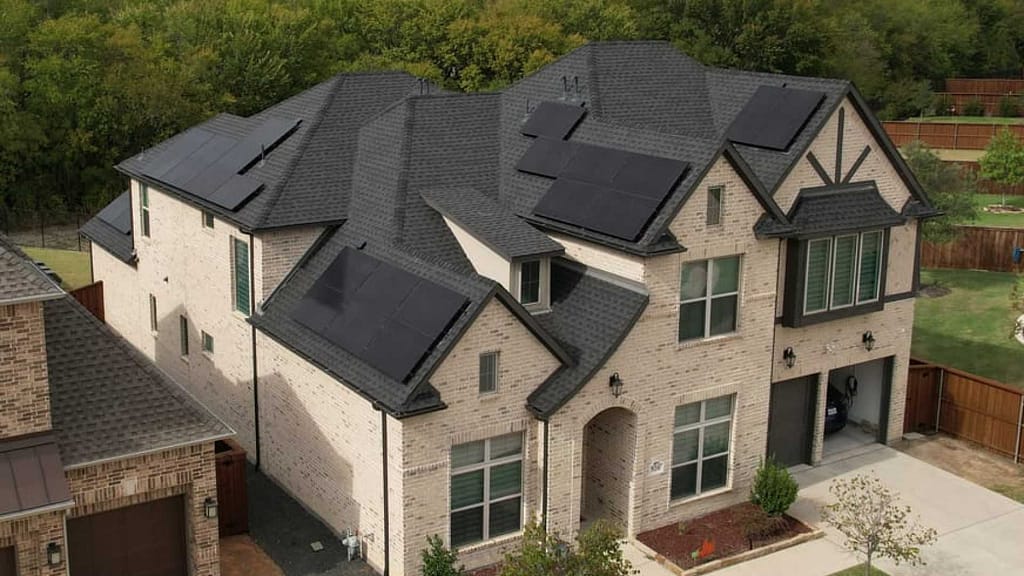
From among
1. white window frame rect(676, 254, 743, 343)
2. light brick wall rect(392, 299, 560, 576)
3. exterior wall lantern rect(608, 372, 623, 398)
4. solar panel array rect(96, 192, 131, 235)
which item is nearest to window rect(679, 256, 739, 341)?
white window frame rect(676, 254, 743, 343)

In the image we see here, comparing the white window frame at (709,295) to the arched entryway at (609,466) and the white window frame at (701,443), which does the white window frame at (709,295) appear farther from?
the arched entryway at (609,466)

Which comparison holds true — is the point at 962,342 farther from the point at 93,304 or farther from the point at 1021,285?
the point at 93,304

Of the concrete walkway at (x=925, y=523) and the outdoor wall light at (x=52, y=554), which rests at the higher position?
the outdoor wall light at (x=52, y=554)

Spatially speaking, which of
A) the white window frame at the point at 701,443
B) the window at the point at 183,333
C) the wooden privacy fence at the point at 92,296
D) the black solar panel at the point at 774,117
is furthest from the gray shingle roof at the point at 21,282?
the wooden privacy fence at the point at 92,296

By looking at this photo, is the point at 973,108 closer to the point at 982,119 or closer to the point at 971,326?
the point at 982,119

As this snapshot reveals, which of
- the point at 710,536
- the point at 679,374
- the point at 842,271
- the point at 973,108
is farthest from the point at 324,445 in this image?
the point at 973,108

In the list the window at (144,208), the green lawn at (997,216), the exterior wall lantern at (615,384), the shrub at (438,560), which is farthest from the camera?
the green lawn at (997,216)

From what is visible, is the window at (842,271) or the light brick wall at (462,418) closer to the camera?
the light brick wall at (462,418)

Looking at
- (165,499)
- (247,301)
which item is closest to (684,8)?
(247,301)
